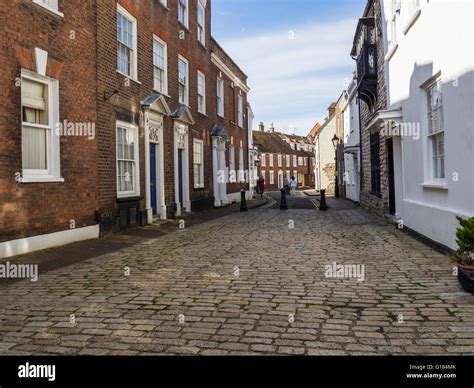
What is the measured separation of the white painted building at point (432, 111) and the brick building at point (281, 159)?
50512 mm

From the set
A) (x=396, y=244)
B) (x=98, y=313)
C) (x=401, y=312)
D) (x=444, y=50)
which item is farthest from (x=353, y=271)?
(x=444, y=50)

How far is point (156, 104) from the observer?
1395 cm

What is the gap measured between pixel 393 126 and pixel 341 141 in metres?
18.8

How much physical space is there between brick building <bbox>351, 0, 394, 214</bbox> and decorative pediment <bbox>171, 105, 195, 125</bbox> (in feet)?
21.3

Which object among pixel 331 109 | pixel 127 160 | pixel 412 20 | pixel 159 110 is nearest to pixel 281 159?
pixel 331 109

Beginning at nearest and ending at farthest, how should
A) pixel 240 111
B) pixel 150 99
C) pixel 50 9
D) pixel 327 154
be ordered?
pixel 50 9
pixel 150 99
pixel 240 111
pixel 327 154

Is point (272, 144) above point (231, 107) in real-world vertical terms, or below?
above

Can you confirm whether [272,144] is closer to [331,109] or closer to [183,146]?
[331,109]

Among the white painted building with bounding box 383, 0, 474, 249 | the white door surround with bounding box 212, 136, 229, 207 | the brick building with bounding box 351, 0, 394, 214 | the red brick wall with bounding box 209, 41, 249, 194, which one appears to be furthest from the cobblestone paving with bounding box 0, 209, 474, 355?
the red brick wall with bounding box 209, 41, 249, 194

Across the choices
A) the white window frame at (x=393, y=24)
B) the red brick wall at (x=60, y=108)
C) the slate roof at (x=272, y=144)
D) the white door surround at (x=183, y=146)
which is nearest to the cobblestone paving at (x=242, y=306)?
the red brick wall at (x=60, y=108)

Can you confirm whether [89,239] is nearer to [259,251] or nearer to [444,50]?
[259,251]

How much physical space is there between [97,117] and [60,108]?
4.54ft

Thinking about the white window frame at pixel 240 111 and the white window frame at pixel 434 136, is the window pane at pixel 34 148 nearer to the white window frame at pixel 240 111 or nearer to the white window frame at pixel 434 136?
the white window frame at pixel 434 136

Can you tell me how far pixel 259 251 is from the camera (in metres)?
8.52
